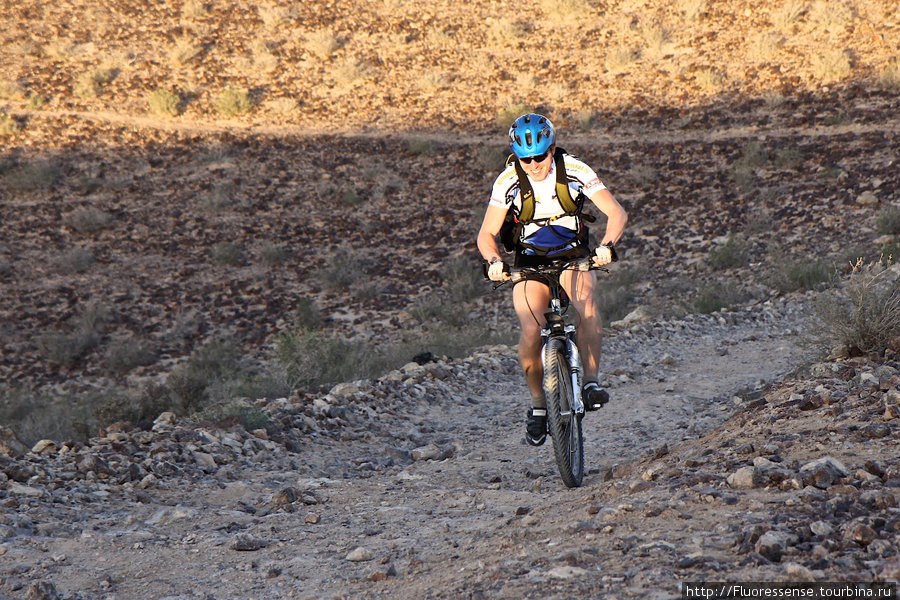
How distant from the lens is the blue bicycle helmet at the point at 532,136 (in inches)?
182

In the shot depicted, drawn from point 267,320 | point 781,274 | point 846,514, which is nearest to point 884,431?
point 846,514

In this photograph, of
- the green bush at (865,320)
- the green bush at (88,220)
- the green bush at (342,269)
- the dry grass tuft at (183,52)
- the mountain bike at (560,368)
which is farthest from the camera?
the dry grass tuft at (183,52)

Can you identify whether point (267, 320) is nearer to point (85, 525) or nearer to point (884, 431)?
point (85, 525)

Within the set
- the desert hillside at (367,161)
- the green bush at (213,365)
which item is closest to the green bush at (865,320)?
the desert hillside at (367,161)

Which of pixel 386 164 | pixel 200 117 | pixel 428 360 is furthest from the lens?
pixel 200 117

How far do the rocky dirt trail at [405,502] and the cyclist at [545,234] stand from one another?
74cm

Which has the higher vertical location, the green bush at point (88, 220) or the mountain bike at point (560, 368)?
the green bush at point (88, 220)

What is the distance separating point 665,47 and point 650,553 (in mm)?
21662

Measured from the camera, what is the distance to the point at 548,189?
15.9 ft

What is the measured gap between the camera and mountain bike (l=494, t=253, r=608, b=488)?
4.70 m

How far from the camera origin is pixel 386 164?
1939 centimetres

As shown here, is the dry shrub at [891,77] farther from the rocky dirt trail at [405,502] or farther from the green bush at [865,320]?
the green bush at [865,320]

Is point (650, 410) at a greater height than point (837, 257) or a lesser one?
lesser

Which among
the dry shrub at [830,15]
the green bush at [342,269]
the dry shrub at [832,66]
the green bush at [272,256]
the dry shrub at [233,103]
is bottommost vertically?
the green bush at [342,269]
